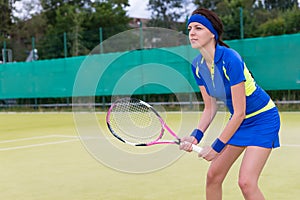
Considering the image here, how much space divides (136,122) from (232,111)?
0.98 meters

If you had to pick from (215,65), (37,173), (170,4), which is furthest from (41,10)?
(215,65)

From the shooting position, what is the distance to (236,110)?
2648 millimetres

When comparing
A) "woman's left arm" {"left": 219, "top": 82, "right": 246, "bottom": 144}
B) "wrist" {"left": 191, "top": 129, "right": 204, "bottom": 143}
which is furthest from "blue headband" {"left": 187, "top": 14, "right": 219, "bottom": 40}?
"wrist" {"left": 191, "top": 129, "right": 204, "bottom": 143}

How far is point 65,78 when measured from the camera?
16.8 metres

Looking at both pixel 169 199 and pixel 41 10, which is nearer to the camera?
pixel 169 199

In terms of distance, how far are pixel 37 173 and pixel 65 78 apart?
11746 millimetres

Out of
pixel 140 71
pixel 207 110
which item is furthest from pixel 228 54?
pixel 140 71

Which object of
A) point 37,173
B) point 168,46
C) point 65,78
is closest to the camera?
point 37,173

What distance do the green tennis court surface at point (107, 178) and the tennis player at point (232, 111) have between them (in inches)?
44.5

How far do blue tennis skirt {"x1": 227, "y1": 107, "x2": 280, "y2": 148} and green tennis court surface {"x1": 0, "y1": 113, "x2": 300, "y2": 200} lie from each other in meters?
1.17

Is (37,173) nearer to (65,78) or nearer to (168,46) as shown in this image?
(168,46)

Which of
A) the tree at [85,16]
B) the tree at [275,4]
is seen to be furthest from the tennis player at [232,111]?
the tree at [275,4]

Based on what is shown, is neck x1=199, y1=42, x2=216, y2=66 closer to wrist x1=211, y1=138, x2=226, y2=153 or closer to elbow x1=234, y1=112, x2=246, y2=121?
elbow x1=234, y1=112, x2=246, y2=121

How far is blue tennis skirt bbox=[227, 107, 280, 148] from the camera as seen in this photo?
2768 millimetres
